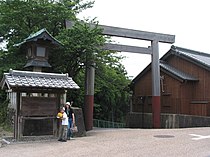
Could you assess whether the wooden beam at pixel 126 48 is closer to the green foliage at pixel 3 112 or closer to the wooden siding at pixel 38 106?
the wooden siding at pixel 38 106

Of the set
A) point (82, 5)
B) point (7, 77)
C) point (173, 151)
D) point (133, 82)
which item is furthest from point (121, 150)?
point (133, 82)

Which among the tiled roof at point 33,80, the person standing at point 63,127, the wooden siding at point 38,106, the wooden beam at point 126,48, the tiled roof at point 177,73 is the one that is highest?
the wooden beam at point 126,48

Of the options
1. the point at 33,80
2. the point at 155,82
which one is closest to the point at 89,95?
the point at 155,82

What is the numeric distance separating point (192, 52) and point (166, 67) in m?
3.70

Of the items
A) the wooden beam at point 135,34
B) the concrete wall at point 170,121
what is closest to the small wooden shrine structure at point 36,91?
the wooden beam at point 135,34

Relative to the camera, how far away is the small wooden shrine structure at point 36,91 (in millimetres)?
11789

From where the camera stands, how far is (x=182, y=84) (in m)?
23.7

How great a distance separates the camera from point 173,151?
9.34m

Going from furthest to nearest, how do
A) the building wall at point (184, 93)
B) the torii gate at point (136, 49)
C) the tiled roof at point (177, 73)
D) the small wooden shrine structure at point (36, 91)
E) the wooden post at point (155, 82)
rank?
the tiled roof at point (177, 73), the building wall at point (184, 93), the wooden post at point (155, 82), the torii gate at point (136, 49), the small wooden shrine structure at point (36, 91)

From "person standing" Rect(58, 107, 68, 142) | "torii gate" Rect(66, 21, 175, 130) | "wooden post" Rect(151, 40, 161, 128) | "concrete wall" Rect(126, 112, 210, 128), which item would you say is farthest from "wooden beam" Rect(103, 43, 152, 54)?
"person standing" Rect(58, 107, 68, 142)

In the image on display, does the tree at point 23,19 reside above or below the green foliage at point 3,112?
above

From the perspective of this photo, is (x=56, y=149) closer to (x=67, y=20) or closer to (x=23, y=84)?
(x=23, y=84)

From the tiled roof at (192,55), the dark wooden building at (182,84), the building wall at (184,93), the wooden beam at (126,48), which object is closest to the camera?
the wooden beam at (126,48)

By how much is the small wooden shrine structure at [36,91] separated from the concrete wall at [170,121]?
11.0 metres
